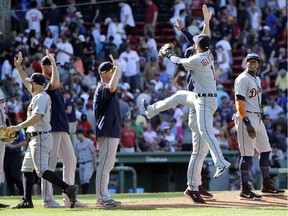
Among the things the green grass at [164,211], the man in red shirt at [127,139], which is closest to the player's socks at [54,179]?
the green grass at [164,211]

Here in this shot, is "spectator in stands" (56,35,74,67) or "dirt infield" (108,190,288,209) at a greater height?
"spectator in stands" (56,35,74,67)

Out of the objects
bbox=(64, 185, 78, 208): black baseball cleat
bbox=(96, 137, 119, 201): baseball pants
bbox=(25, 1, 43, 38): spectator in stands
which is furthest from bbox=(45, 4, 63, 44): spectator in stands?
bbox=(64, 185, 78, 208): black baseball cleat

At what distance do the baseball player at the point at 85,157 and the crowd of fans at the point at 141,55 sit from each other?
52cm

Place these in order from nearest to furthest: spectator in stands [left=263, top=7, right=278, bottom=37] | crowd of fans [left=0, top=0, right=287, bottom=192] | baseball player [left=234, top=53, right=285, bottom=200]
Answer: baseball player [left=234, top=53, right=285, bottom=200] → crowd of fans [left=0, top=0, right=287, bottom=192] → spectator in stands [left=263, top=7, right=278, bottom=37]

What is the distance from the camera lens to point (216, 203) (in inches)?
523

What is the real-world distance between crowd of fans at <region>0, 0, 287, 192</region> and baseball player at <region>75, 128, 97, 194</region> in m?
0.52

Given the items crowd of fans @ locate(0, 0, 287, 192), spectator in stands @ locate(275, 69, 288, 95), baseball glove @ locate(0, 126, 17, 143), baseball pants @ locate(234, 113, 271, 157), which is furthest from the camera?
spectator in stands @ locate(275, 69, 288, 95)

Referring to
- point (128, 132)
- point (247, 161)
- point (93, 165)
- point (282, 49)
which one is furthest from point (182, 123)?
point (247, 161)

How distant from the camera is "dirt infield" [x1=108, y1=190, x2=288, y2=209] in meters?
13.1

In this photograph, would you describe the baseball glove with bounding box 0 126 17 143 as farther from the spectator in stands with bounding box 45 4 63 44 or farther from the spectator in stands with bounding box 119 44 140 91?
the spectator in stands with bounding box 45 4 63 44

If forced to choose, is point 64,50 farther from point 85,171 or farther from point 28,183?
point 28,183

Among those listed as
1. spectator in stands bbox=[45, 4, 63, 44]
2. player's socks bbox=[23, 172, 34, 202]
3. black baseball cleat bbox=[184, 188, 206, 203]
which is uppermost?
spectator in stands bbox=[45, 4, 63, 44]

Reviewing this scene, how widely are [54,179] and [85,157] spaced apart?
8064 mm

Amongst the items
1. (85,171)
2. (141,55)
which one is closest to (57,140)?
(85,171)
